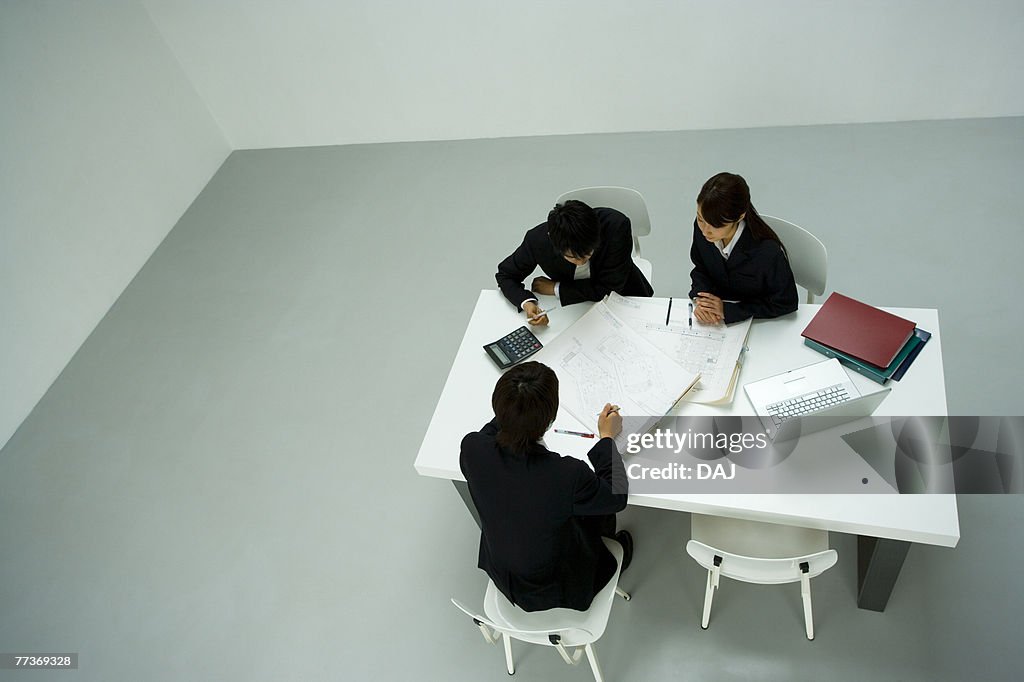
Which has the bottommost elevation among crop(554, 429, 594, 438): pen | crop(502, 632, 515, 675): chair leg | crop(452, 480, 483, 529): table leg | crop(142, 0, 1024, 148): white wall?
crop(502, 632, 515, 675): chair leg

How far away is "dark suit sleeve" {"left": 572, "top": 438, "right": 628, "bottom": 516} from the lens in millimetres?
1850

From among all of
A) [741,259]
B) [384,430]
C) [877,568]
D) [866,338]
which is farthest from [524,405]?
[384,430]

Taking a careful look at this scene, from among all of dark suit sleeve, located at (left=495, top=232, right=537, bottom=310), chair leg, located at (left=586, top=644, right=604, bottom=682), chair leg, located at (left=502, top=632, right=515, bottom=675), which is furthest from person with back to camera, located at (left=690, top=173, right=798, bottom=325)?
chair leg, located at (left=502, top=632, right=515, bottom=675)

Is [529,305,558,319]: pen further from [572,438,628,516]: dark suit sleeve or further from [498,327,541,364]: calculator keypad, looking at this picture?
[572,438,628,516]: dark suit sleeve

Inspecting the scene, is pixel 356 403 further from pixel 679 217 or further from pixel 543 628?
pixel 679 217

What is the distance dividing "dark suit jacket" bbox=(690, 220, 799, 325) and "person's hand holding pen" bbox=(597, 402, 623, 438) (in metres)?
0.56

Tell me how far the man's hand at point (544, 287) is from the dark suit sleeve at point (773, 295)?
0.65 metres

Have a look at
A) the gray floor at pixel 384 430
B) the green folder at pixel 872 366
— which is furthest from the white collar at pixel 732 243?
the gray floor at pixel 384 430

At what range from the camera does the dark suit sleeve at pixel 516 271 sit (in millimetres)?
2594

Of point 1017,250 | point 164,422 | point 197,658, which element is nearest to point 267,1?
point 164,422

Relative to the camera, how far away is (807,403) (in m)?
2.04

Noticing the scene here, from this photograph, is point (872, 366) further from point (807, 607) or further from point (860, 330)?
point (807, 607)

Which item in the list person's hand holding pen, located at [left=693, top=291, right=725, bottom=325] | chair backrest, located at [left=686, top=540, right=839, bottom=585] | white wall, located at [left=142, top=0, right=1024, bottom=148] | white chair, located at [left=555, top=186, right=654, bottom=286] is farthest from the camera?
white wall, located at [left=142, top=0, right=1024, bottom=148]

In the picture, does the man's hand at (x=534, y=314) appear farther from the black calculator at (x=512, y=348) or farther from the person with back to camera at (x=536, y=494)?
the person with back to camera at (x=536, y=494)
